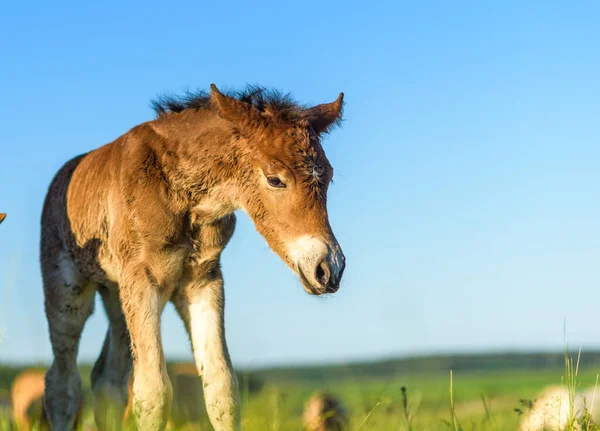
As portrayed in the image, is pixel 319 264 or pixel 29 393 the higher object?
pixel 319 264

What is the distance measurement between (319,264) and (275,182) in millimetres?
845

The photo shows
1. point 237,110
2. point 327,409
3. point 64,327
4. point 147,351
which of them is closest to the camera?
point 147,351

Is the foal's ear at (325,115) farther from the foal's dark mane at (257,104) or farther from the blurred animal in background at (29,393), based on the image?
the blurred animal in background at (29,393)

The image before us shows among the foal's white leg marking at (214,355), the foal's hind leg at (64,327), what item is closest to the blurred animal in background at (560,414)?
the foal's white leg marking at (214,355)

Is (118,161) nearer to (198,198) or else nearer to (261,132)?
(198,198)

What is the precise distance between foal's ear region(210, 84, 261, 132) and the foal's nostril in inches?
56.6

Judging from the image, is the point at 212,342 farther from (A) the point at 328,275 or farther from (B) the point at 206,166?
(A) the point at 328,275

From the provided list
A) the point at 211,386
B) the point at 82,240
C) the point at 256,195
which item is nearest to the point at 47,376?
the point at 82,240

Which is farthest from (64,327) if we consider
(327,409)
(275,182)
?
(327,409)

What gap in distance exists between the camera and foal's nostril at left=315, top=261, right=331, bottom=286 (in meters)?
5.61

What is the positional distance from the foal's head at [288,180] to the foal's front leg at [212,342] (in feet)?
2.95

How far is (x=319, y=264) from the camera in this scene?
223 inches

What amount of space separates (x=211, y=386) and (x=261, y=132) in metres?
2.07

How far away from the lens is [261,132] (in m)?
6.43
